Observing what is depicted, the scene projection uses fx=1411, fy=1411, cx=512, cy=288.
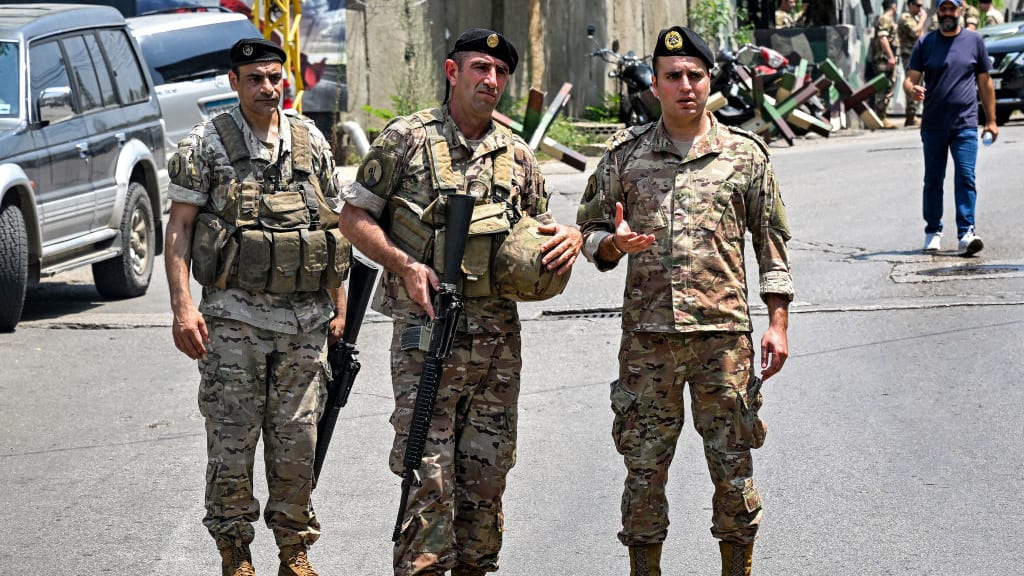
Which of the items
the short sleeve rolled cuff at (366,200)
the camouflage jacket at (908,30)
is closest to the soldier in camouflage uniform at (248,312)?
the short sleeve rolled cuff at (366,200)

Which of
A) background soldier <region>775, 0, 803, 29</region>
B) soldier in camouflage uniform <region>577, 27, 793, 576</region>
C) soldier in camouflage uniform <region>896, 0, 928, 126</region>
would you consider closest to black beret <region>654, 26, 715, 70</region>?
soldier in camouflage uniform <region>577, 27, 793, 576</region>

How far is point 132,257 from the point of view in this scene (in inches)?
429

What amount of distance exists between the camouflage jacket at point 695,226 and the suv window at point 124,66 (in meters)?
7.38

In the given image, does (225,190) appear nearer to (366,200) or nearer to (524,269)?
(366,200)

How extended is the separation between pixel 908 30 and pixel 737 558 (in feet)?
74.5

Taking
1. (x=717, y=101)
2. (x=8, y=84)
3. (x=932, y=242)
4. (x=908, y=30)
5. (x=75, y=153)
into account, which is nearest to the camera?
(x=8, y=84)

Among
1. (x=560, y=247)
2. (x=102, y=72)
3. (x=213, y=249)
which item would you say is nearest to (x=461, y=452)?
(x=560, y=247)

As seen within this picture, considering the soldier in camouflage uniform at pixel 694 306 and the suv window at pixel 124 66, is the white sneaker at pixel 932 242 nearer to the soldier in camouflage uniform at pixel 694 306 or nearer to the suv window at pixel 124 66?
the suv window at pixel 124 66

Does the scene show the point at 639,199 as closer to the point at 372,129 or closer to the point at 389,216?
the point at 389,216

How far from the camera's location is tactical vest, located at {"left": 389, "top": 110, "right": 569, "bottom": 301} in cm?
444

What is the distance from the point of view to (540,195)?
4766 millimetres

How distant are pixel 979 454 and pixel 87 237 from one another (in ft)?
21.5

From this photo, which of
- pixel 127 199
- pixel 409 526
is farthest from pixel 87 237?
pixel 409 526

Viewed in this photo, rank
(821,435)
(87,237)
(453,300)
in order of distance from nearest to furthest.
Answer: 1. (453,300)
2. (821,435)
3. (87,237)
